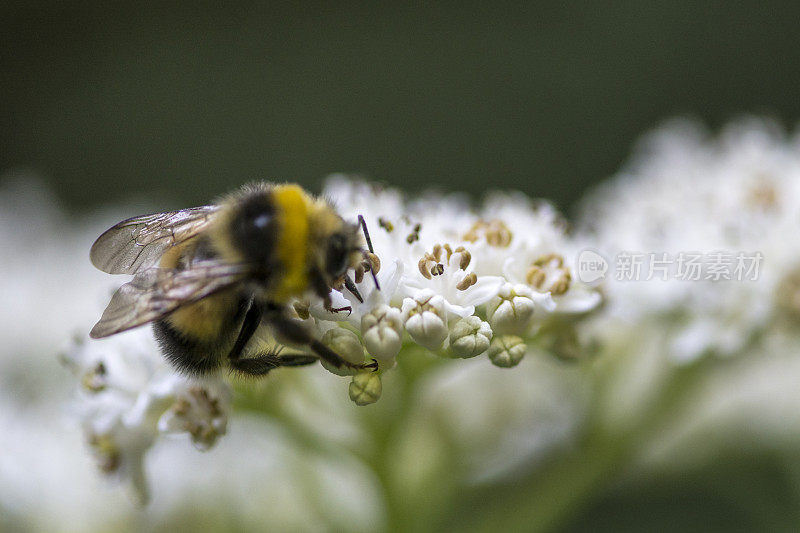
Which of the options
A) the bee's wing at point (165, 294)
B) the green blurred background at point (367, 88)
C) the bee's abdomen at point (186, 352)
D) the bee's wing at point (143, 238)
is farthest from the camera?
the green blurred background at point (367, 88)

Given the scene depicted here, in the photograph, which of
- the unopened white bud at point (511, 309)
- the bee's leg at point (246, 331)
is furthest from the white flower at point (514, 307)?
the bee's leg at point (246, 331)

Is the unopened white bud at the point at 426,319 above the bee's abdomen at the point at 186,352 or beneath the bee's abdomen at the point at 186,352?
above

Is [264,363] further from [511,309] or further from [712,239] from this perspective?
[712,239]

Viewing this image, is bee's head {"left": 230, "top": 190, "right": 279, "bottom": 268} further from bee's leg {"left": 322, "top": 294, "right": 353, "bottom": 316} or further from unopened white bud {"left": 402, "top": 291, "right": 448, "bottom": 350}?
unopened white bud {"left": 402, "top": 291, "right": 448, "bottom": 350}

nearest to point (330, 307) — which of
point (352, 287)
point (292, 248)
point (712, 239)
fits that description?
point (352, 287)

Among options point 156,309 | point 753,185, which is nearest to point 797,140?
point 753,185

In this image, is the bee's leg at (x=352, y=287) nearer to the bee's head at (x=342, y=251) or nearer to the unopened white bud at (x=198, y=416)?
the bee's head at (x=342, y=251)

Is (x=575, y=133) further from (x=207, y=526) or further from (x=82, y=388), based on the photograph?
(x=82, y=388)
